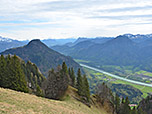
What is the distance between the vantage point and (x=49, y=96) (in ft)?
213

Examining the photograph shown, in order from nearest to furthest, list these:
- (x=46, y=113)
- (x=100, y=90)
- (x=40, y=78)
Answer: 1. (x=46, y=113)
2. (x=100, y=90)
3. (x=40, y=78)

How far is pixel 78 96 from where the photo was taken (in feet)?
232

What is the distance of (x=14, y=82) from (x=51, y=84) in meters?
17.8

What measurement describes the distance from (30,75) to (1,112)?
91844 mm

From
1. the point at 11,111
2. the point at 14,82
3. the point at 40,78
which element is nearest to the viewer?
the point at 11,111

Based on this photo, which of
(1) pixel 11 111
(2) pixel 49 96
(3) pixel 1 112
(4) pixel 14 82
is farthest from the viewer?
(2) pixel 49 96

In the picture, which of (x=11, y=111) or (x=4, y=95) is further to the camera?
(x=4, y=95)

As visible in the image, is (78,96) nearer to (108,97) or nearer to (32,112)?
(108,97)

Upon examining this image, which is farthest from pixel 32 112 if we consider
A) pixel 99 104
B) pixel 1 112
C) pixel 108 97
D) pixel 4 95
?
pixel 108 97

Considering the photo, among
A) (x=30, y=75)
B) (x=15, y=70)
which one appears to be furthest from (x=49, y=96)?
(x=30, y=75)

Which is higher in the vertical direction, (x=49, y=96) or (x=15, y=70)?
(x=15, y=70)

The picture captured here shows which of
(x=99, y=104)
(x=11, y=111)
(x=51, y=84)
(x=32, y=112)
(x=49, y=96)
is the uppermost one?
(x=11, y=111)

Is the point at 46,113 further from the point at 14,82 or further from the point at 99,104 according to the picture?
the point at 99,104

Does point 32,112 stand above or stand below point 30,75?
above
